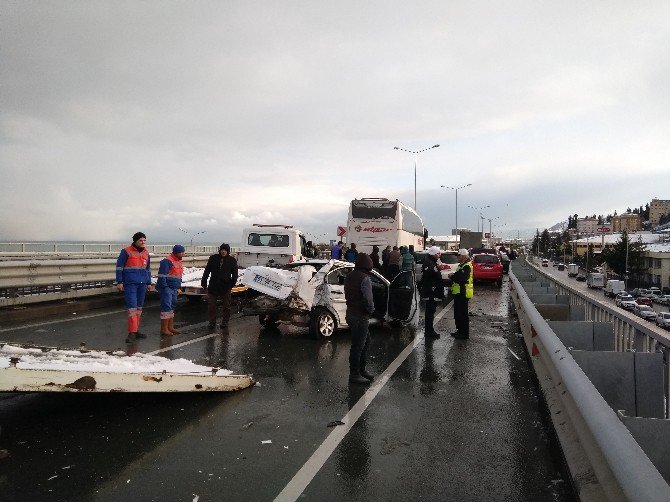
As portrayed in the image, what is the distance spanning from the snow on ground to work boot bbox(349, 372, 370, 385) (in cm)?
168

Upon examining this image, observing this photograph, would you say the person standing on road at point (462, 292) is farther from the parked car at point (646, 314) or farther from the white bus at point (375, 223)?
the white bus at point (375, 223)

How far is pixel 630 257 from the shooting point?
68.7 m

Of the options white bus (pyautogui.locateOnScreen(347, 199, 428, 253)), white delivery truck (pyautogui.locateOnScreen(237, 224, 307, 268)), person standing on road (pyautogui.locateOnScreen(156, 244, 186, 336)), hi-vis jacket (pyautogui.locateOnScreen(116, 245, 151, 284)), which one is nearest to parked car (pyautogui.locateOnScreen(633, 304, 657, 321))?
person standing on road (pyautogui.locateOnScreen(156, 244, 186, 336))

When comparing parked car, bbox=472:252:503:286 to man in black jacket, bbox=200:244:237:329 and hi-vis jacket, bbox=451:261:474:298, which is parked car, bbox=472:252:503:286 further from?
man in black jacket, bbox=200:244:237:329

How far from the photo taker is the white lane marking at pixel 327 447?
3444 millimetres

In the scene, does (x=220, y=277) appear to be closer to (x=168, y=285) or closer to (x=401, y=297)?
(x=168, y=285)

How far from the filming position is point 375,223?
69.3 feet

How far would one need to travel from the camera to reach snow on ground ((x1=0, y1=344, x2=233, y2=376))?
4.36 m

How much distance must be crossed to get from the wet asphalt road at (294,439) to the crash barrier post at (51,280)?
5565 mm

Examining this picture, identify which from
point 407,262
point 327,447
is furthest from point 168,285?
point 407,262

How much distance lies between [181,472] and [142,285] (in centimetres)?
558

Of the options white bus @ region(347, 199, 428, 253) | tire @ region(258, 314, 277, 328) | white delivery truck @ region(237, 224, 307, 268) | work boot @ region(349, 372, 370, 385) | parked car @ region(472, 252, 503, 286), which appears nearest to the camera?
work boot @ region(349, 372, 370, 385)

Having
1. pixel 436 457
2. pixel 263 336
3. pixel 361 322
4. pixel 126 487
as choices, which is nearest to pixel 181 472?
pixel 126 487

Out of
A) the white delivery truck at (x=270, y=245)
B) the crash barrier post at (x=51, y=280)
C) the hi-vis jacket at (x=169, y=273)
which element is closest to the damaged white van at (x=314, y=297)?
the hi-vis jacket at (x=169, y=273)
